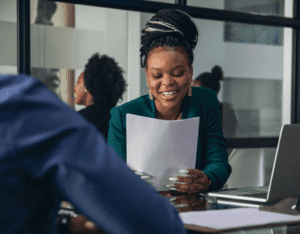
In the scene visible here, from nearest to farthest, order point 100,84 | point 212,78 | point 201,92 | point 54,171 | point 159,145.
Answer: point 54,171 < point 159,145 < point 201,92 < point 100,84 < point 212,78

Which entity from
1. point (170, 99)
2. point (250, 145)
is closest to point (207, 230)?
point (170, 99)

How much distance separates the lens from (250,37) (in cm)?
395

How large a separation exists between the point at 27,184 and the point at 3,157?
4cm

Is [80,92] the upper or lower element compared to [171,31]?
lower

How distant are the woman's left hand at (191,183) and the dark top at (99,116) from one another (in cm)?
131

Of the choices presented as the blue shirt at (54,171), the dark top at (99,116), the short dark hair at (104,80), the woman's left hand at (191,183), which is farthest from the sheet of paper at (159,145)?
the short dark hair at (104,80)

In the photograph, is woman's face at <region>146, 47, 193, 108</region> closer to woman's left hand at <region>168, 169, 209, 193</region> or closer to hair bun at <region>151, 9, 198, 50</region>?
hair bun at <region>151, 9, 198, 50</region>

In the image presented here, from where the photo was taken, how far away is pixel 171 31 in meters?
1.72

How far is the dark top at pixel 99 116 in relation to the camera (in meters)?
2.76

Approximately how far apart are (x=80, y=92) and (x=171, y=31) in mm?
1567

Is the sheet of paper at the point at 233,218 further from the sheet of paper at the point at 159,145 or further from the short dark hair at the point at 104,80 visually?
the short dark hair at the point at 104,80

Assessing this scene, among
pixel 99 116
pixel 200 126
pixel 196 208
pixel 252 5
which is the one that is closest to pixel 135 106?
pixel 200 126

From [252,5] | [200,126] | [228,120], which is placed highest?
[252,5]

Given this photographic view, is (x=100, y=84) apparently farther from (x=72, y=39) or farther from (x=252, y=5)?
(x=252, y=5)
